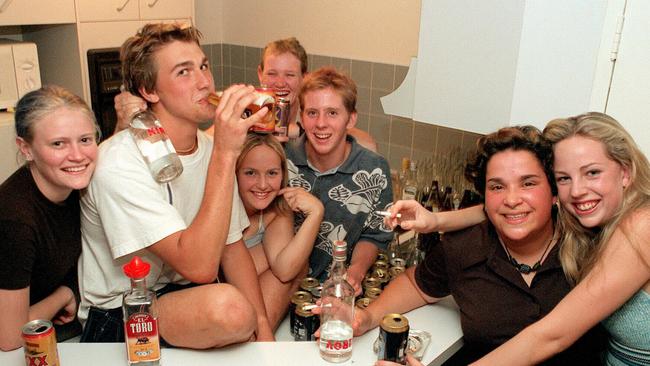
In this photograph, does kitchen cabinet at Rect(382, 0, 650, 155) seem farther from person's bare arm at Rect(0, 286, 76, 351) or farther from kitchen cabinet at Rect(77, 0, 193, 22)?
kitchen cabinet at Rect(77, 0, 193, 22)

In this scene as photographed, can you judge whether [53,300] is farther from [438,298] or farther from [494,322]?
[494,322]

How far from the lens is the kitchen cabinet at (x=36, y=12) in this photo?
2338mm

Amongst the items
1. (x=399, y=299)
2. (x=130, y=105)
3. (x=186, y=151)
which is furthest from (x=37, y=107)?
(x=399, y=299)

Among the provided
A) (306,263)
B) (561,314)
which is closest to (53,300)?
(306,263)

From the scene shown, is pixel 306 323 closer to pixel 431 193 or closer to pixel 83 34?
pixel 431 193

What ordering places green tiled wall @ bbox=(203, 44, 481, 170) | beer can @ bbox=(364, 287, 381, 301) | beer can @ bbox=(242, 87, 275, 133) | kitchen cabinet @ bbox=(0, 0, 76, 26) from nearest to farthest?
beer can @ bbox=(242, 87, 275, 133)
beer can @ bbox=(364, 287, 381, 301)
kitchen cabinet @ bbox=(0, 0, 76, 26)
green tiled wall @ bbox=(203, 44, 481, 170)

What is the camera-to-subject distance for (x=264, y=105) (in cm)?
141

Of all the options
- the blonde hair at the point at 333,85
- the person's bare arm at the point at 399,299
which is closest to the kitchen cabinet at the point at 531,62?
the blonde hair at the point at 333,85

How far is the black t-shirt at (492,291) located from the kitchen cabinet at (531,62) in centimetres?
48

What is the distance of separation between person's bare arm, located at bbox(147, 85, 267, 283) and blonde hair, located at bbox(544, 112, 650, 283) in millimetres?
813

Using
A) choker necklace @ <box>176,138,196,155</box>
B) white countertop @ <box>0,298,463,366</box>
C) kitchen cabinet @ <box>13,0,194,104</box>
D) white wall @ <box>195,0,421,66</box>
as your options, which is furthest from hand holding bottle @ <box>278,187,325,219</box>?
kitchen cabinet @ <box>13,0,194,104</box>

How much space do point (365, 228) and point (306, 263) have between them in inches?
10.5

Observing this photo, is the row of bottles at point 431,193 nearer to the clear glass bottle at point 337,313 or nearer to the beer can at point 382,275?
the beer can at point 382,275

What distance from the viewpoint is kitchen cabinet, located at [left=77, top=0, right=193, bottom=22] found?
260 cm
